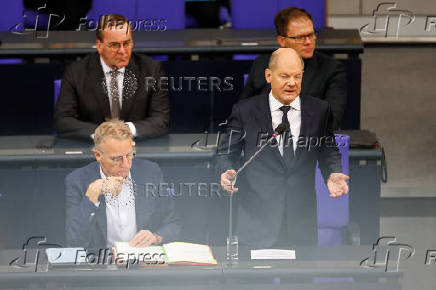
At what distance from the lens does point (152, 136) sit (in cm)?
437

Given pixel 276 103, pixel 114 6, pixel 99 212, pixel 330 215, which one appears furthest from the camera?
pixel 114 6

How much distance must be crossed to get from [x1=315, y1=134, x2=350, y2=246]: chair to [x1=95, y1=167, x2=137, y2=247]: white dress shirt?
97 cm

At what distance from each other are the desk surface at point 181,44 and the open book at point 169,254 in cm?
234

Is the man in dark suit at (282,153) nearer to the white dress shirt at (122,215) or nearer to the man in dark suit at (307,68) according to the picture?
the white dress shirt at (122,215)

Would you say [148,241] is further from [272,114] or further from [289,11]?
[289,11]

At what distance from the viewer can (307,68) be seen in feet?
14.7

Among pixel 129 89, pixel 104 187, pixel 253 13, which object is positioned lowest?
pixel 104 187

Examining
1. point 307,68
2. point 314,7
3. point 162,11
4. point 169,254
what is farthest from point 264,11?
point 169,254

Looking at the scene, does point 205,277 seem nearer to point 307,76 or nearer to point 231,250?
point 231,250

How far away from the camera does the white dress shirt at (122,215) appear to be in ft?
11.5

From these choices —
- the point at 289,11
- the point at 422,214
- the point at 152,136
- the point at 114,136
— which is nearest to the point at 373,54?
the point at 422,214

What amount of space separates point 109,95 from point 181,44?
3.73 ft

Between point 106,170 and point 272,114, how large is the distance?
0.70 meters

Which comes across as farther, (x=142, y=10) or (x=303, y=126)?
(x=142, y=10)
